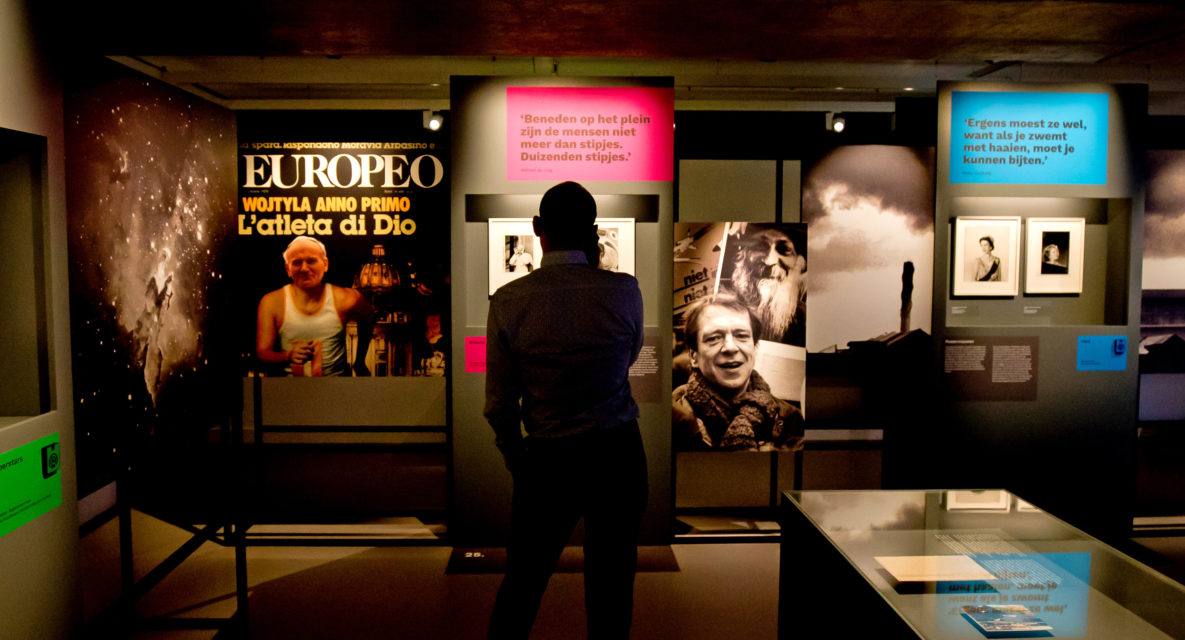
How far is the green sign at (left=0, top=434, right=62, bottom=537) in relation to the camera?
2449 mm

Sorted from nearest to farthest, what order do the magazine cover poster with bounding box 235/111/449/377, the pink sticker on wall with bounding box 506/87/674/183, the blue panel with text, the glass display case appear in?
the glass display case < the pink sticker on wall with bounding box 506/87/674/183 < the blue panel with text < the magazine cover poster with bounding box 235/111/449/377

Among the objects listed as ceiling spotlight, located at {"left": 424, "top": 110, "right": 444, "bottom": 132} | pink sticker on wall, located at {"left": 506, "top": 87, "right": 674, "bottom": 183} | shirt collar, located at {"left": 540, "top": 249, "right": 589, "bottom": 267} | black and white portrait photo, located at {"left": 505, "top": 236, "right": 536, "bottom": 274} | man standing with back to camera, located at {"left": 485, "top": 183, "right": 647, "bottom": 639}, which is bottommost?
man standing with back to camera, located at {"left": 485, "top": 183, "right": 647, "bottom": 639}

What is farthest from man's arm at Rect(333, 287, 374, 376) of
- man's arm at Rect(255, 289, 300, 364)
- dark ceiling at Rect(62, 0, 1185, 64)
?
dark ceiling at Rect(62, 0, 1185, 64)

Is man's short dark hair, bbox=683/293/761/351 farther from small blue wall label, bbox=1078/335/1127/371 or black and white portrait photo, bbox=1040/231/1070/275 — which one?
small blue wall label, bbox=1078/335/1127/371

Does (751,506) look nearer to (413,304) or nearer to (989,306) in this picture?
(989,306)

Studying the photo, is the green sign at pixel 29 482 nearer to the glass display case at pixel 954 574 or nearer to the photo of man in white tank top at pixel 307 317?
the photo of man in white tank top at pixel 307 317

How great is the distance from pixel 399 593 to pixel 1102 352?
14.8 feet

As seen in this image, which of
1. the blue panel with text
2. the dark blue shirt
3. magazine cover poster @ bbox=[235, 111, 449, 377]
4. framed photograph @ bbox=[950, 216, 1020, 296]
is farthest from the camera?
magazine cover poster @ bbox=[235, 111, 449, 377]

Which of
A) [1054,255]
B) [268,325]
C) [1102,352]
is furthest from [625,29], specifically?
[1102,352]

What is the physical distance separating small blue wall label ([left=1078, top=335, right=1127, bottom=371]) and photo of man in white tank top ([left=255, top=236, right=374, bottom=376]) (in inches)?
184

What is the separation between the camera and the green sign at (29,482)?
2449 mm

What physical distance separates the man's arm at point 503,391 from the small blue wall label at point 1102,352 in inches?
154

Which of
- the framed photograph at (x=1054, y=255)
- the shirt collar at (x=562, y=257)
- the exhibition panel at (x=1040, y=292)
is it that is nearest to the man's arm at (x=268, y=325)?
the shirt collar at (x=562, y=257)

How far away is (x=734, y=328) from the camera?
4.28 m
